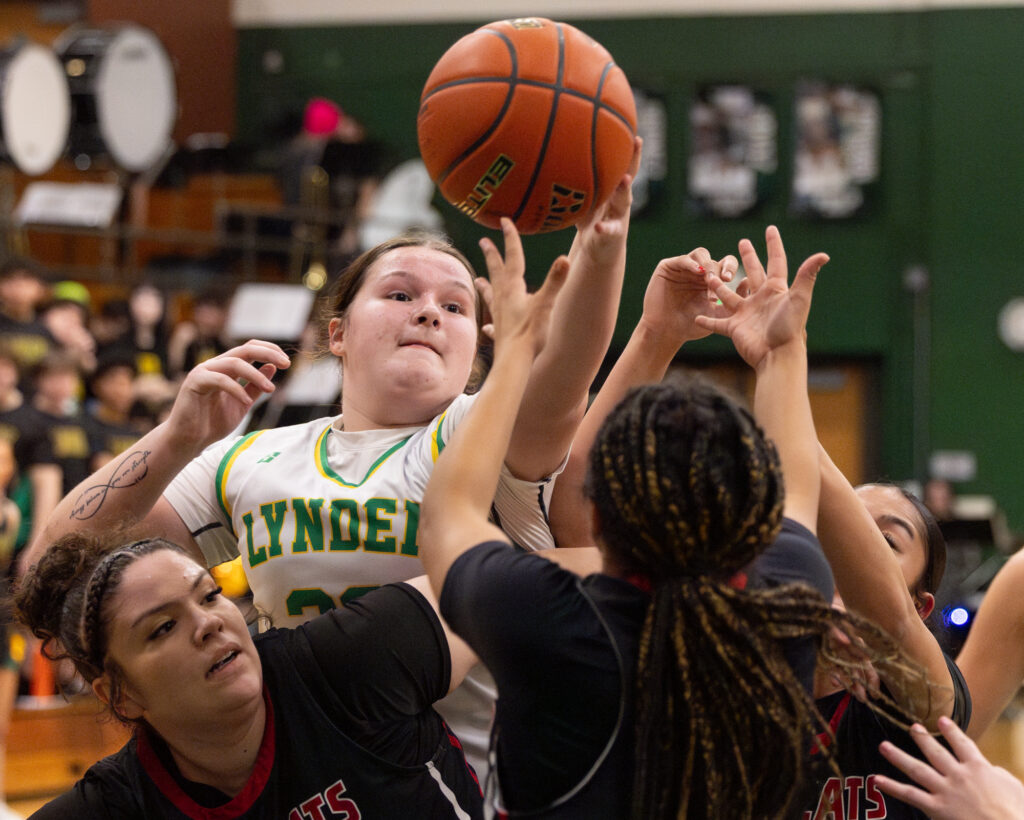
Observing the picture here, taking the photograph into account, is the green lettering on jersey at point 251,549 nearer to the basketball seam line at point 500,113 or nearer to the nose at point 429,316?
the nose at point 429,316

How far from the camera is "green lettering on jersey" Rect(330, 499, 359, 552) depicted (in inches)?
87.0

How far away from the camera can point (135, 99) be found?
9.93m

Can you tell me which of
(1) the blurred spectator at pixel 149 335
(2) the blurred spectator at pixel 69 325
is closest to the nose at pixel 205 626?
(2) the blurred spectator at pixel 69 325

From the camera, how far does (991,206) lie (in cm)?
1178

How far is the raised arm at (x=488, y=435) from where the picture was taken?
5.51 feet

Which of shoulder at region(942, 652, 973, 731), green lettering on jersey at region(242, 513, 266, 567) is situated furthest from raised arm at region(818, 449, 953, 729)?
green lettering on jersey at region(242, 513, 266, 567)

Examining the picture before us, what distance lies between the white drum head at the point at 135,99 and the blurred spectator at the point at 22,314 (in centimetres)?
278

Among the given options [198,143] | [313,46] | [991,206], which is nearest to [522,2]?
[313,46]

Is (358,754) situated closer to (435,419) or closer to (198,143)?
(435,419)

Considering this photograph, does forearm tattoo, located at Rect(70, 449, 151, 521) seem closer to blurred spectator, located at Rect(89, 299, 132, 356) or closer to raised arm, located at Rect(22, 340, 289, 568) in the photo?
raised arm, located at Rect(22, 340, 289, 568)

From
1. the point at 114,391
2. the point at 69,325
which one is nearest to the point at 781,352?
the point at 114,391

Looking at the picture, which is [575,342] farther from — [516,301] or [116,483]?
[116,483]

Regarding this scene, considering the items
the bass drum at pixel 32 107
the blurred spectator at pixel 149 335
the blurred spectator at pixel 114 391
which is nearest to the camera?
the blurred spectator at pixel 114 391

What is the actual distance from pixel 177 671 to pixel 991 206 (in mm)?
11355
